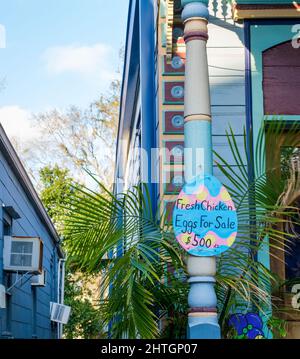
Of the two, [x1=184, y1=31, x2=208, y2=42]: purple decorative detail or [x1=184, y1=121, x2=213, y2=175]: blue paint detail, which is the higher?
[x1=184, y1=31, x2=208, y2=42]: purple decorative detail

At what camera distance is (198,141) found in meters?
4.14

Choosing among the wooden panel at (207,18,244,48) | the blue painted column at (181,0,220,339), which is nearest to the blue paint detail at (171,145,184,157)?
the wooden panel at (207,18,244,48)

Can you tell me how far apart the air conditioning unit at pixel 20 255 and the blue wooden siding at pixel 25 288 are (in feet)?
0.51

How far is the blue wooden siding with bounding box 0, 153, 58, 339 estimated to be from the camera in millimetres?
10500

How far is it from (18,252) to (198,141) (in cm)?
670

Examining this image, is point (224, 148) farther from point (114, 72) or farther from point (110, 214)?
point (114, 72)

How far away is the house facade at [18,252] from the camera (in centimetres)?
1027

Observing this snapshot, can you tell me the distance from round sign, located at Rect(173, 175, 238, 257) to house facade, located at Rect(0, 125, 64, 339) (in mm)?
5783

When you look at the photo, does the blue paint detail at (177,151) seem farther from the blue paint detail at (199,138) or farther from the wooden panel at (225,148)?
the blue paint detail at (199,138)

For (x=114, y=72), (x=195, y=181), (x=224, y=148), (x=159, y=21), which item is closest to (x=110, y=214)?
(x=195, y=181)

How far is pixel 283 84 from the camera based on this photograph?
19.4 ft

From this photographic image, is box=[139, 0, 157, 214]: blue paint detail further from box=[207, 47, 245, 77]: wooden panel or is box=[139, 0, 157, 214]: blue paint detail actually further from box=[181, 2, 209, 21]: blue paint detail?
box=[181, 2, 209, 21]: blue paint detail

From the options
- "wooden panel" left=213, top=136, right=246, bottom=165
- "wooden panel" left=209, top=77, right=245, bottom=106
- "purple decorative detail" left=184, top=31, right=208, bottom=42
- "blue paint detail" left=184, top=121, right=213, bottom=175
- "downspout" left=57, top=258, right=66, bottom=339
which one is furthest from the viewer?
"downspout" left=57, top=258, right=66, bottom=339
